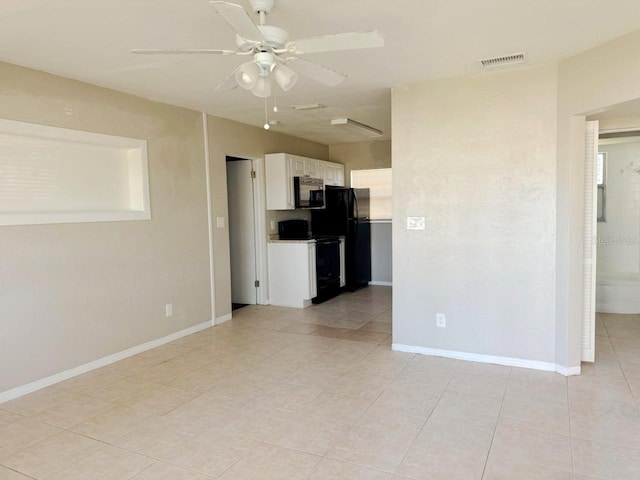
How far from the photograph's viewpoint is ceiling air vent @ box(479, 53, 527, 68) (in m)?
3.03

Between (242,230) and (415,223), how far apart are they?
290cm

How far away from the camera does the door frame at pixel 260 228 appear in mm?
5738

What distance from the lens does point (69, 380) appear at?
3389mm

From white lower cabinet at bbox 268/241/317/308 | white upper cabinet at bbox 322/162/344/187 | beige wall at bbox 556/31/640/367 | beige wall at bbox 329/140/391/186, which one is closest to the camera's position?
beige wall at bbox 556/31/640/367

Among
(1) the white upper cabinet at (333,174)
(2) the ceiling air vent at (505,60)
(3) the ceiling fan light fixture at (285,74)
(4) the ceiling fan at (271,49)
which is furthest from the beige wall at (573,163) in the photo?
(1) the white upper cabinet at (333,174)

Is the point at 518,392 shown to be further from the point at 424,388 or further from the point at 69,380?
the point at 69,380

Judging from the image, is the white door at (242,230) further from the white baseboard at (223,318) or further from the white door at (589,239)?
the white door at (589,239)

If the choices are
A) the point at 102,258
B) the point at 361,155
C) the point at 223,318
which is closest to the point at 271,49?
the point at 102,258

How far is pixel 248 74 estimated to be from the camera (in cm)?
209

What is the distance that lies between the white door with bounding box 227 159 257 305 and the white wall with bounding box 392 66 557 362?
2563 millimetres

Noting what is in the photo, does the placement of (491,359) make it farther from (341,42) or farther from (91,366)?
(91,366)

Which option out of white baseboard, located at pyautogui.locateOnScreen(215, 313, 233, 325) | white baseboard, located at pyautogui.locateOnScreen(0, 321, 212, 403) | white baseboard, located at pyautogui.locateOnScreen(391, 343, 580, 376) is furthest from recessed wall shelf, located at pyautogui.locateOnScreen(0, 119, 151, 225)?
white baseboard, located at pyautogui.locateOnScreen(391, 343, 580, 376)

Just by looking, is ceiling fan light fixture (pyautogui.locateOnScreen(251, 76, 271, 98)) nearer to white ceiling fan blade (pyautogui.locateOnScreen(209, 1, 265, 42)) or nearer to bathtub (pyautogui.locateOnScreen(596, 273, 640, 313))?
white ceiling fan blade (pyautogui.locateOnScreen(209, 1, 265, 42))

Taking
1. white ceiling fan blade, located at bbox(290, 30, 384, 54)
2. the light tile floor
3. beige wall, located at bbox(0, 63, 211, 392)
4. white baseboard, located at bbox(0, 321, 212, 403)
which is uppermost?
white ceiling fan blade, located at bbox(290, 30, 384, 54)
